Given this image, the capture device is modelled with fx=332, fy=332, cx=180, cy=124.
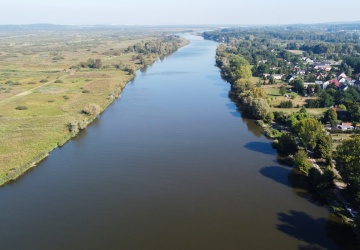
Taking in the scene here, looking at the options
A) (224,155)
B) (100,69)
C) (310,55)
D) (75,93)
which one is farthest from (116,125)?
(310,55)

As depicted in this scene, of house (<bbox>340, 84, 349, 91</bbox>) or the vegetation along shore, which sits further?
house (<bbox>340, 84, 349, 91</bbox>)

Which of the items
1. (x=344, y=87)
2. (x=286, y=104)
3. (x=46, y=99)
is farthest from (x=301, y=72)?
(x=46, y=99)

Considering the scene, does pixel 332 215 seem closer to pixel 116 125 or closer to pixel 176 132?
pixel 176 132

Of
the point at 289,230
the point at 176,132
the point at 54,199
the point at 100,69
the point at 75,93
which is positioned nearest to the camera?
the point at 289,230

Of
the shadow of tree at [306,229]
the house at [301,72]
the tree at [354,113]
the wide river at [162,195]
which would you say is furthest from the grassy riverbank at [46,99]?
the house at [301,72]

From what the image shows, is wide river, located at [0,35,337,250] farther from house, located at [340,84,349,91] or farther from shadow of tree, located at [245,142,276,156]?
house, located at [340,84,349,91]

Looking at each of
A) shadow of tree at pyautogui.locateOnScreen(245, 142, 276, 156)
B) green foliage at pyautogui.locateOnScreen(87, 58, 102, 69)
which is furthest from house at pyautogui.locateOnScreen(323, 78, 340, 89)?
green foliage at pyautogui.locateOnScreen(87, 58, 102, 69)
